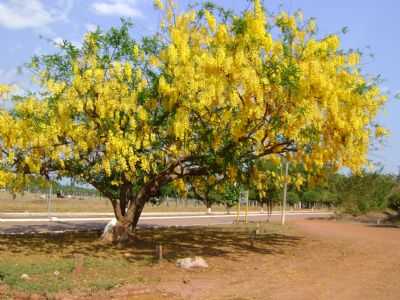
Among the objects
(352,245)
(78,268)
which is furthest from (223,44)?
(352,245)

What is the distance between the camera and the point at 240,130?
13.7 metres

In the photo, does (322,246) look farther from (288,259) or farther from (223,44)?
(223,44)

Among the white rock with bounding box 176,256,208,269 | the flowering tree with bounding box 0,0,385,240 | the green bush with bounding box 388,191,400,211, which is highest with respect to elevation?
the flowering tree with bounding box 0,0,385,240

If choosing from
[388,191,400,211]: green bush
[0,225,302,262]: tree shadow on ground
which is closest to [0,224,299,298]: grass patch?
[0,225,302,262]: tree shadow on ground

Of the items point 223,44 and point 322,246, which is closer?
point 223,44

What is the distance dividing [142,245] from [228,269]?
5115mm

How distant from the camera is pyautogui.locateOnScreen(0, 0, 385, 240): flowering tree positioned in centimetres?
1317

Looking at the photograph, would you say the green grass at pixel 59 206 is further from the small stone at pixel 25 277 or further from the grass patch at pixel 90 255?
the small stone at pixel 25 277

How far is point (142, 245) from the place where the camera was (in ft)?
57.1

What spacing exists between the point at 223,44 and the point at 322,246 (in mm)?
9493

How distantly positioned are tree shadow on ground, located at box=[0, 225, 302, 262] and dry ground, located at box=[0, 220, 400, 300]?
0.03 metres

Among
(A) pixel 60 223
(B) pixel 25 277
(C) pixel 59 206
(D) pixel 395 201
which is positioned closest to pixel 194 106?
(B) pixel 25 277

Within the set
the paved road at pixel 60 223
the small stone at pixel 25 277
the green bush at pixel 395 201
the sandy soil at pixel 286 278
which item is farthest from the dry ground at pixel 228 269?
the green bush at pixel 395 201

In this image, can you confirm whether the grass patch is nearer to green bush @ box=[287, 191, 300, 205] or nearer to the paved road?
the paved road
